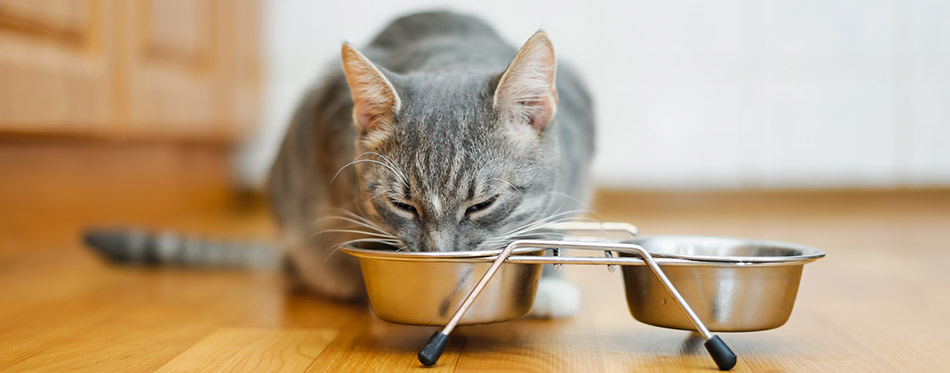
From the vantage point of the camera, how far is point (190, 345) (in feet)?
4.58

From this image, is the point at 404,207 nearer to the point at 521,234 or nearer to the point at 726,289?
the point at 521,234

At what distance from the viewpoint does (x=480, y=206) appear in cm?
140

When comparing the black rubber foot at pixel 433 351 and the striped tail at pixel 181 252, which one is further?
the striped tail at pixel 181 252

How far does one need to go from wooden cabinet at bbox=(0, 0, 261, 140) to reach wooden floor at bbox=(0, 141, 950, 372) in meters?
0.29

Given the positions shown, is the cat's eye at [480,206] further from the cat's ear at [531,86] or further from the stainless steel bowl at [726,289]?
the stainless steel bowl at [726,289]

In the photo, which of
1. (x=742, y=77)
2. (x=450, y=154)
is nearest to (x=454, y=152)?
(x=450, y=154)

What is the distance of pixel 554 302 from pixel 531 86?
17.8 inches

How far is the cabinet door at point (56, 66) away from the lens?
77.7 inches

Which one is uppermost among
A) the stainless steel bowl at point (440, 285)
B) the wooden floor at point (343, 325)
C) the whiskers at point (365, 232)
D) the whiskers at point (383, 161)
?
the whiskers at point (383, 161)

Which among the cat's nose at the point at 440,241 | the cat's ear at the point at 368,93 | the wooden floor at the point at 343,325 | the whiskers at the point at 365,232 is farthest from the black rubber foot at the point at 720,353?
the cat's ear at the point at 368,93

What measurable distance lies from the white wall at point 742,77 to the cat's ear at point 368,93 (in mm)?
2392

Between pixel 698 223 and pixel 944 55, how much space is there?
4.90 ft

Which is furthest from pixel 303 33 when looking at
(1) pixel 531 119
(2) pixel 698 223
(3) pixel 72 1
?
(1) pixel 531 119

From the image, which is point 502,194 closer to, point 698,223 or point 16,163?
point 16,163
